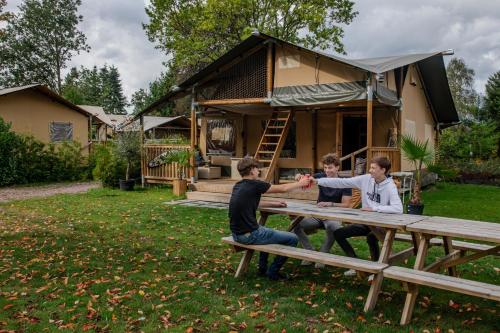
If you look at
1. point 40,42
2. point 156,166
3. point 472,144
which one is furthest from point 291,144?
point 40,42

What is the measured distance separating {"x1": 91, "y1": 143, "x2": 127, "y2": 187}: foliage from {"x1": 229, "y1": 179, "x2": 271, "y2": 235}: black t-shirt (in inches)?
421

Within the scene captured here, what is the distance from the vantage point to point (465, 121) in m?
31.0

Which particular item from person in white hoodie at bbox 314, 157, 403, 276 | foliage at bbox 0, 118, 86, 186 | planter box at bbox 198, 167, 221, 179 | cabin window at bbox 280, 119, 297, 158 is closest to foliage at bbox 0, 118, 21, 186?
foliage at bbox 0, 118, 86, 186

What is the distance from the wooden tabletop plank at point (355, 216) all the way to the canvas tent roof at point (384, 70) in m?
5.70

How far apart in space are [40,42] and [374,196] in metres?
42.0

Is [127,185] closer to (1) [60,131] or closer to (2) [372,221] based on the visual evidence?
(1) [60,131]

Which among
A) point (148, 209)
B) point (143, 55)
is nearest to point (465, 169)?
point (148, 209)

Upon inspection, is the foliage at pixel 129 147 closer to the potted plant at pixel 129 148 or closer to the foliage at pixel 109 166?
the potted plant at pixel 129 148

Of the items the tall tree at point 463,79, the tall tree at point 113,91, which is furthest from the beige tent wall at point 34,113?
the tall tree at point 113,91

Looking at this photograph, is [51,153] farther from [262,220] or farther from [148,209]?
[262,220]

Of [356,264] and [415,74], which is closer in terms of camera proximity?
[356,264]

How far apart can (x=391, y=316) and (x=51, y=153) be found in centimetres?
1686

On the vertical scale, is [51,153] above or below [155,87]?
below

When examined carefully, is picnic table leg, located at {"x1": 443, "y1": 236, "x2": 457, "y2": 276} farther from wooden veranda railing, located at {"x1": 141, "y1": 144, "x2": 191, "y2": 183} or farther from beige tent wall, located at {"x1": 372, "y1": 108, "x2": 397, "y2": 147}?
wooden veranda railing, located at {"x1": 141, "y1": 144, "x2": 191, "y2": 183}
